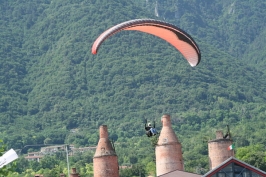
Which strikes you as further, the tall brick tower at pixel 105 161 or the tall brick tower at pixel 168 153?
the tall brick tower at pixel 168 153

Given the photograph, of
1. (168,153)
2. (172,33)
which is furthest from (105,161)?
(172,33)

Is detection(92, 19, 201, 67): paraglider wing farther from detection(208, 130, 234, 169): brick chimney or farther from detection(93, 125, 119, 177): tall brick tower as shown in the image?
detection(208, 130, 234, 169): brick chimney

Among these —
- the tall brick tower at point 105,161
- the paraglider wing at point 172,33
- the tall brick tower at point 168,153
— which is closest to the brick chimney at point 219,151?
the tall brick tower at point 168,153

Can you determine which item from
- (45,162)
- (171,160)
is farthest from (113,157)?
(45,162)

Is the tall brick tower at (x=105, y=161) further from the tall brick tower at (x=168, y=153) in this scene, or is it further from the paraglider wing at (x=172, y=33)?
the paraglider wing at (x=172, y=33)

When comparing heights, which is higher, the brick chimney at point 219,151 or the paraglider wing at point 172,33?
the paraglider wing at point 172,33

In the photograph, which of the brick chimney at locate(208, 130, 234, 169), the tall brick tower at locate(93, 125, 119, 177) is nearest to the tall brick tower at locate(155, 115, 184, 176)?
the brick chimney at locate(208, 130, 234, 169)

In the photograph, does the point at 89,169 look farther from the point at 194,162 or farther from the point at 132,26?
the point at 132,26
